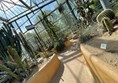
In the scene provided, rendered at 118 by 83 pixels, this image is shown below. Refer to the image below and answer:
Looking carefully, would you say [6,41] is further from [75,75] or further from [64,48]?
[75,75]

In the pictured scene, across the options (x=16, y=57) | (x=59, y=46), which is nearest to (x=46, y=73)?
(x=16, y=57)

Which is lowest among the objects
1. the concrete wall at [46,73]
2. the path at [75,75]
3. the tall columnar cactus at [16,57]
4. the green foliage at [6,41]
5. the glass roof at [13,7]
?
the path at [75,75]

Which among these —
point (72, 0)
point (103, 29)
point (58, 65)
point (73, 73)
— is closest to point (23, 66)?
point (58, 65)

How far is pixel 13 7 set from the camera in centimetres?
1233

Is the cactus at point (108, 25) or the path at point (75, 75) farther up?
the cactus at point (108, 25)

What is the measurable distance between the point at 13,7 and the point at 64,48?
4.22m

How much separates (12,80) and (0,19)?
517 centimetres

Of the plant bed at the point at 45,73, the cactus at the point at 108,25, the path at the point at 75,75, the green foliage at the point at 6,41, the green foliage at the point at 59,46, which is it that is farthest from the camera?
the green foliage at the point at 59,46

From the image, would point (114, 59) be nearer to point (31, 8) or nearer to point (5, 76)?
point (5, 76)

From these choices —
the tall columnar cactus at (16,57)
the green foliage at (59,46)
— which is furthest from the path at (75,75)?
the green foliage at (59,46)

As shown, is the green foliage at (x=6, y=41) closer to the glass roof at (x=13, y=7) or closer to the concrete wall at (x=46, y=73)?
the glass roof at (x=13, y=7)

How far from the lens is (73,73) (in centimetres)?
588

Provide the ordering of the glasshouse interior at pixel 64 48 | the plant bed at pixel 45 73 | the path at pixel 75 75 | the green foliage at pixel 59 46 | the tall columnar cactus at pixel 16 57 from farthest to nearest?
the green foliage at pixel 59 46, the tall columnar cactus at pixel 16 57, the plant bed at pixel 45 73, the path at pixel 75 75, the glasshouse interior at pixel 64 48

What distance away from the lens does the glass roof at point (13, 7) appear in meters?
11.7
